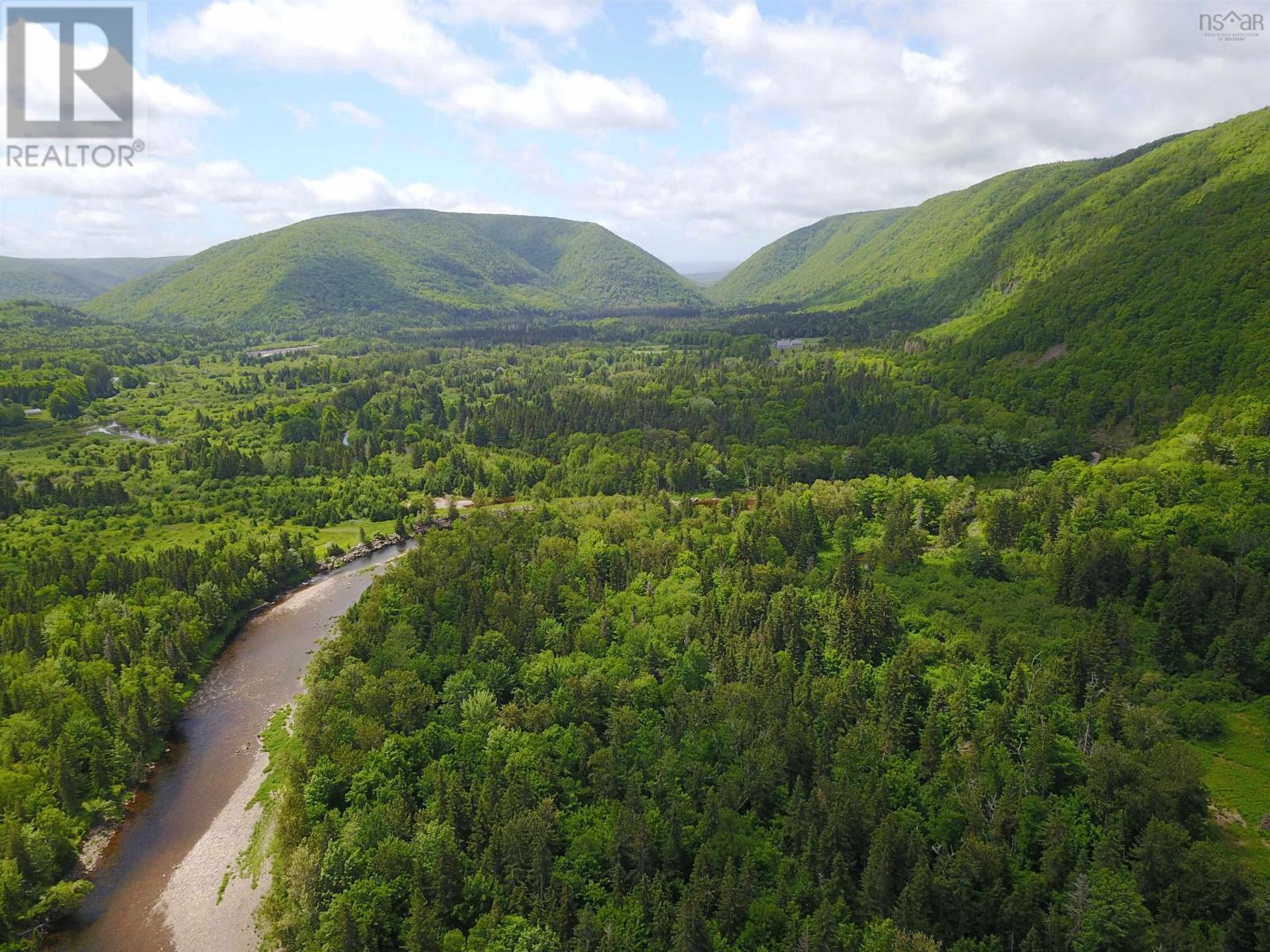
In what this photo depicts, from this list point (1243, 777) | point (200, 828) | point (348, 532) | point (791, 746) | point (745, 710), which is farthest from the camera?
point (348, 532)

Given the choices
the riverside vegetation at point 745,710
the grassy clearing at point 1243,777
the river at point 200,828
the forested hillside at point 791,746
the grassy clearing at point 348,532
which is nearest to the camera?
the forested hillside at point 791,746

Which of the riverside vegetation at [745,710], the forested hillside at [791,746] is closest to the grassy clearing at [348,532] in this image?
the riverside vegetation at [745,710]

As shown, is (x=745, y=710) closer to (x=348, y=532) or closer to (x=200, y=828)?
(x=200, y=828)

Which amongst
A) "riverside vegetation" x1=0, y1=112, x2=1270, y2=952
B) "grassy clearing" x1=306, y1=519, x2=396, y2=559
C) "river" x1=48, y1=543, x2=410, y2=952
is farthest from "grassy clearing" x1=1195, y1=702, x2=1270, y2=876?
"grassy clearing" x1=306, y1=519, x2=396, y2=559

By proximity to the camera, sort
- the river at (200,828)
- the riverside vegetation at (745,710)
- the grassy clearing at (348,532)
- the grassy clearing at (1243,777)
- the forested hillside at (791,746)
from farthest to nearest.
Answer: the grassy clearing at (348,532) < the river at (200,828) < the grassy clearing at (1243,777) < the riverside vegetation at (745,710) < the forested hillside at (791,746)

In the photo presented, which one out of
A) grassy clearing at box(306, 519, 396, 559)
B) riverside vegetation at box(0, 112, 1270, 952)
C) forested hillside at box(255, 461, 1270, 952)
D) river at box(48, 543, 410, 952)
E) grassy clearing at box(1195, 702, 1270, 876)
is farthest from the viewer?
grassy clearing at box(306, 519, 396, 559)

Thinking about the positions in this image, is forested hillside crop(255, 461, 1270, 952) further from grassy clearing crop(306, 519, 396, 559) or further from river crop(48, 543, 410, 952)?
grassy clearing crop(306, 519, 396, 559)

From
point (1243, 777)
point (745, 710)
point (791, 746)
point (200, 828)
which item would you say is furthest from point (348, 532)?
point (1243, 777)

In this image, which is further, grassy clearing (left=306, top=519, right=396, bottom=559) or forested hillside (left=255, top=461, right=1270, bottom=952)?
grassy clearing (left=306, top=519, right=396, bottom=559)

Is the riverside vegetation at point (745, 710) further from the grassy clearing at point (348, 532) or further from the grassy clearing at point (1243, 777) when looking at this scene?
the grassy clearing at point (348, 532)
